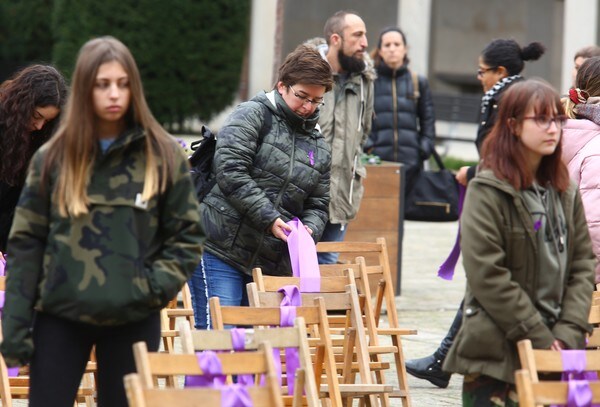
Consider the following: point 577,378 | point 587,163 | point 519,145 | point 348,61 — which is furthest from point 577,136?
point 348,61

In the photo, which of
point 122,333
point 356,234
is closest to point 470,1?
point 356,234

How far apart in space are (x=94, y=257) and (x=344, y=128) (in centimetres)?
435

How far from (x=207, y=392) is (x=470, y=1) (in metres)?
26.7

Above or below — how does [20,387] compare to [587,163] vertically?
below

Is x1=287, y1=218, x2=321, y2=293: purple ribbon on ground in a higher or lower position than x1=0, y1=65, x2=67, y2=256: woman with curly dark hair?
lower

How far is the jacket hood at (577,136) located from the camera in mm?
6520

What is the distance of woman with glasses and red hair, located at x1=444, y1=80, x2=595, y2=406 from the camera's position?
15.7ft

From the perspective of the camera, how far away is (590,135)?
21.4 feet

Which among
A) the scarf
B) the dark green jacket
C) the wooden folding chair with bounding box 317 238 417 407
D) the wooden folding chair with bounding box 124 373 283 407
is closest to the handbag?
the scarf

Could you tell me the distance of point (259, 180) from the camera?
662cm

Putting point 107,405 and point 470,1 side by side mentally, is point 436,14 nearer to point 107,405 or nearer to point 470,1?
point 470,1

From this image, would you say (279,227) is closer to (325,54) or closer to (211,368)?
(211,368)

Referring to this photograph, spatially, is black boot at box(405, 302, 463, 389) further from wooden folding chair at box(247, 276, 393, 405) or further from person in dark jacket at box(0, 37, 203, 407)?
person in dark jacket at box(0, 37, 203, 407)

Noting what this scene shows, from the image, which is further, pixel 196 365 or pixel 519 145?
pixel 519 145
